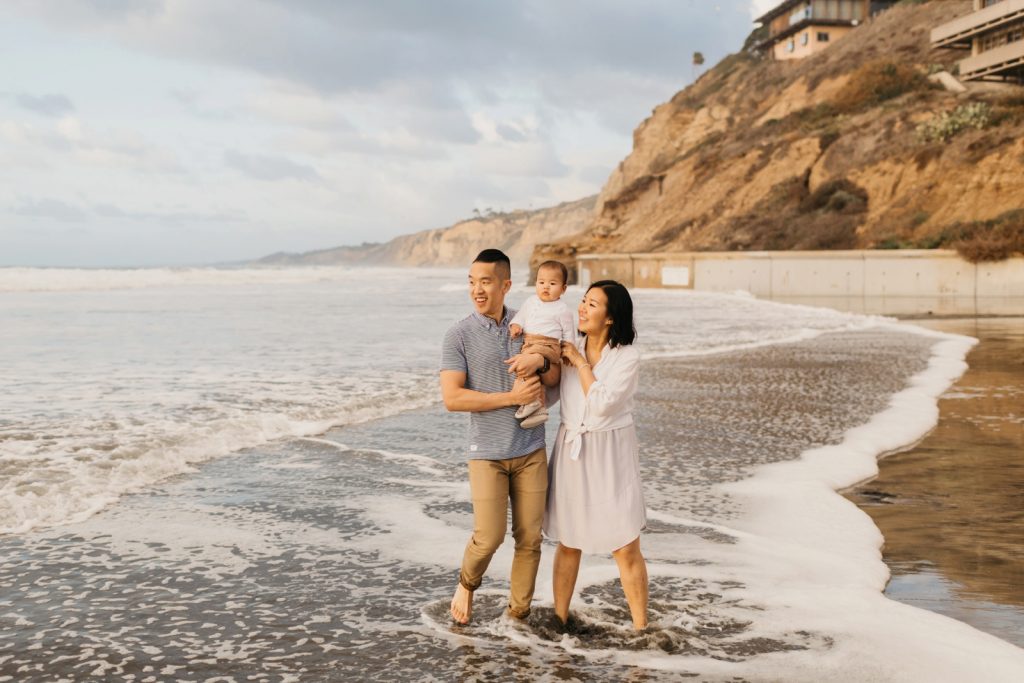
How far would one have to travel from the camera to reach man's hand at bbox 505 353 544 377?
387 centimetres

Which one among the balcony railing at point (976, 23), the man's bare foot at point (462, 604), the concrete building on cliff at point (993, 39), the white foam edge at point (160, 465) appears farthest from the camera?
the balcony railing at point (976, 23)

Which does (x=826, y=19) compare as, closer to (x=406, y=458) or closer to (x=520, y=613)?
(x=406, y=458)

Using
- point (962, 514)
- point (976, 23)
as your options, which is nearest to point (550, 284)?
point (962, 514)

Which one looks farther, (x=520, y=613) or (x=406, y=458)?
(x=406, y=458)

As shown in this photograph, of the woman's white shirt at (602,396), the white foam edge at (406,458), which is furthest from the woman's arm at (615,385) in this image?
the white foam edge at (406,458)

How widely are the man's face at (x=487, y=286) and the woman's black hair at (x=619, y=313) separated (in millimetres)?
391

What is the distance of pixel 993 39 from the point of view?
51.9 meters

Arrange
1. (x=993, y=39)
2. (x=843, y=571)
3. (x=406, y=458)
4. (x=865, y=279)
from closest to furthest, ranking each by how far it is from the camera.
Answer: (x=843, y=571), (x=406, y=458), (x=865, y=279), (x=993, y=39)

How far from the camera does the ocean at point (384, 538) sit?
153 inches

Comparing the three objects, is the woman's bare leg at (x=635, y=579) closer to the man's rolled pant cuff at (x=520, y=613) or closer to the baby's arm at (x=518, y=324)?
the man's rolled pant cuff at (x=520, y=613)

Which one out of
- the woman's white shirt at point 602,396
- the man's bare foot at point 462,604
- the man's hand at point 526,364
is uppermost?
the man's hand at point 526,364

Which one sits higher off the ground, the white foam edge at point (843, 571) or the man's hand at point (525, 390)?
the man's hand at point (525, 390)

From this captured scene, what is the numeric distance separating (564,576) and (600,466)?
56 centimetres

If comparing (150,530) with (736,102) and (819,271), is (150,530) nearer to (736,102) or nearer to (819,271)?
(819,271)
